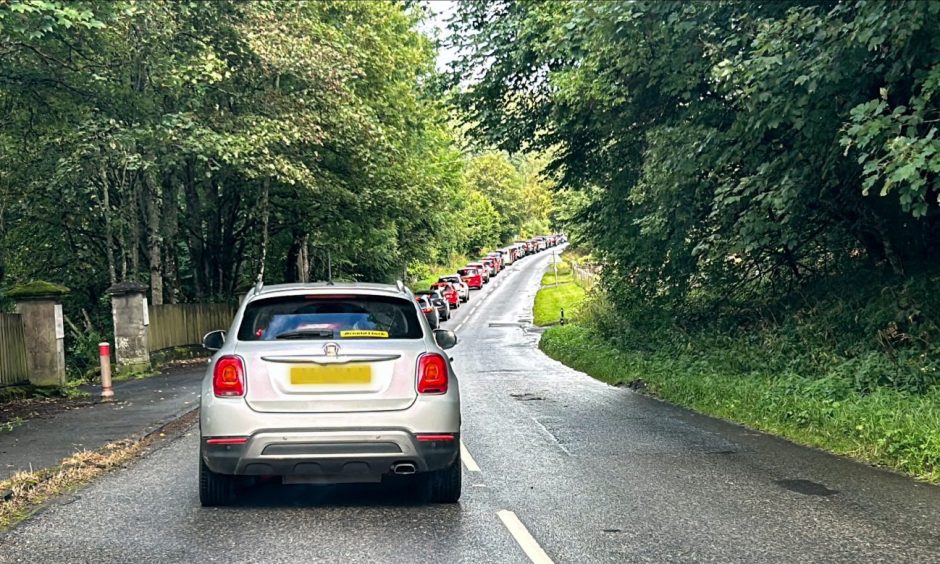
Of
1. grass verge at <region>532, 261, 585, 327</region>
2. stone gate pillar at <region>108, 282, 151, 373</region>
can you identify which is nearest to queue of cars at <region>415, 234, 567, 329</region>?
grass verge at <region>532, 261, 585, 327</region>

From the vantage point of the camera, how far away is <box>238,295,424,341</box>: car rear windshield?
6.23m

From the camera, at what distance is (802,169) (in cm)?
1088

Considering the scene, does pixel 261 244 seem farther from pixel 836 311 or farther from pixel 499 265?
pixel 499 265

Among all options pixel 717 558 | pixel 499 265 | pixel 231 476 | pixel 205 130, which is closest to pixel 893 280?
pixel 717 558

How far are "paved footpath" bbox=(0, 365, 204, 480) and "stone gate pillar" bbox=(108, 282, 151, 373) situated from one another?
3470 millimetres

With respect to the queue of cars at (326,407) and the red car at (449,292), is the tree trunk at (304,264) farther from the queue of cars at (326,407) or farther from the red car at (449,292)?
the queue of cars at (326,407)

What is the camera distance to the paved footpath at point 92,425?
853 centimetres

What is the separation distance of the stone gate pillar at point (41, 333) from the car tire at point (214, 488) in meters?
9.16

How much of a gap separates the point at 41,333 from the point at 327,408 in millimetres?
10396

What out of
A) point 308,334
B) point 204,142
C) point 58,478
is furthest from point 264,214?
point 308,334

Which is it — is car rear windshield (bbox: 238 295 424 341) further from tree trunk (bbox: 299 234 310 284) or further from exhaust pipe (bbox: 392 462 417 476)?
tree trunk (bbox: 299 234 310 284)

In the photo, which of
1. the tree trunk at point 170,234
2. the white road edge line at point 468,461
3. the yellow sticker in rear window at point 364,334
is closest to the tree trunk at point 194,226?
the tree trunk at point 170,234

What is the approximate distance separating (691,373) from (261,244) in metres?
15.9

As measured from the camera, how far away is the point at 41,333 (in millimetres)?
14172
